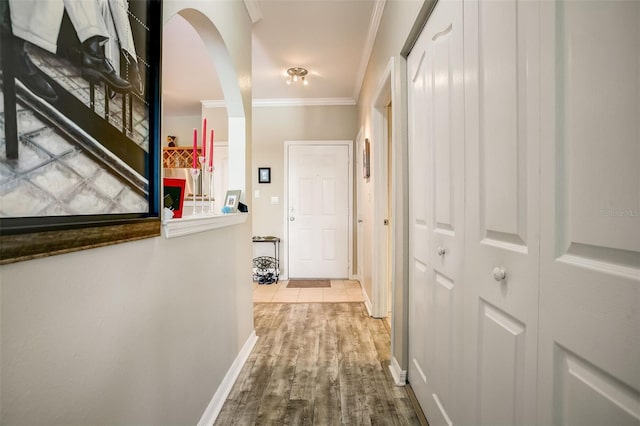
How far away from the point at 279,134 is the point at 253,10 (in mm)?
2240

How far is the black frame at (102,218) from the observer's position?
528mm

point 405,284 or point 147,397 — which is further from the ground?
point 405,284

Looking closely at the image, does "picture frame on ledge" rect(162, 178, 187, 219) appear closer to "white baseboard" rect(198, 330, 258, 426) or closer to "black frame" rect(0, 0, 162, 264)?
"black frame" rect(0, 0, 162, 264)

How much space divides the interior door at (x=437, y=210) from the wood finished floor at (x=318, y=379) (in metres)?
0.24

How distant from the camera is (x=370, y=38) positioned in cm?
281

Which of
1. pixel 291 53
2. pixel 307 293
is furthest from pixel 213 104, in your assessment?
pixel 307 293

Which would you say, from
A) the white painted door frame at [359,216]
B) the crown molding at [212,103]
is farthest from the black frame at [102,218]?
the crown molding at [212,103]

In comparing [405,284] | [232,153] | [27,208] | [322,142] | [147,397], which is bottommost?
[147,397]

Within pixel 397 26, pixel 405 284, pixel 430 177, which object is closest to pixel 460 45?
pixel 430 177

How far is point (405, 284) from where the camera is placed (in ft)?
5.98

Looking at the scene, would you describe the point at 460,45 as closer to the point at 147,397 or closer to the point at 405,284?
the point at 405,284

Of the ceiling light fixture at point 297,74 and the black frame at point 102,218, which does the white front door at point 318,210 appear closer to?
the ceiling light fixture at point 297,74

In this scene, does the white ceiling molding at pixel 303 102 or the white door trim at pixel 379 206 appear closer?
the white door trim at pixel 379 206

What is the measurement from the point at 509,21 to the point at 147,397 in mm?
1549
